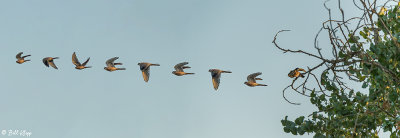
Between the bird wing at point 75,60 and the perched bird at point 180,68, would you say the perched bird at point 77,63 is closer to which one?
the bird wing at point 75,60

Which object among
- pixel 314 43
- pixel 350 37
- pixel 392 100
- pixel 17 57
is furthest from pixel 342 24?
pixel 17 57

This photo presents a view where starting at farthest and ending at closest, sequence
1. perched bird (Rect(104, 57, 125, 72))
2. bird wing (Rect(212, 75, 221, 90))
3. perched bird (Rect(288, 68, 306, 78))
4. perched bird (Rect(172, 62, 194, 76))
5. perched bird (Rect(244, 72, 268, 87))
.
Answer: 1. perched bird (Rect(104, 57, 125, 72))
2. perched bird (Rect(172, 62, 194, 76))
3. bird wing (Rect(212, 75, 221, 90))
4. perched bird (Rect(244, 72, 268, 87))
5. perched bird (Rect(288, 68, 306, 78))

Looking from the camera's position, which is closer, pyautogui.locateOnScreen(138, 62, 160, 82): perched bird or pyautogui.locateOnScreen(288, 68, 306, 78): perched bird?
pyautogui.locateOnScreen(288, 68, 306, 78): perched bird

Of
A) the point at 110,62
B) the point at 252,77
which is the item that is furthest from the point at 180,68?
the point at 110,62

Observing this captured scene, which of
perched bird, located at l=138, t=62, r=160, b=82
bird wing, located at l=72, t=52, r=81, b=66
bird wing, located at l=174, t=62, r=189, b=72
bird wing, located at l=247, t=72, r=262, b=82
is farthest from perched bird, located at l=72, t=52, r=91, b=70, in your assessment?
bird wing, located at l=247, t=72, r=262, b=82

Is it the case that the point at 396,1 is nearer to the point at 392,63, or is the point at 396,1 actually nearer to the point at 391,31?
the point at 391,31

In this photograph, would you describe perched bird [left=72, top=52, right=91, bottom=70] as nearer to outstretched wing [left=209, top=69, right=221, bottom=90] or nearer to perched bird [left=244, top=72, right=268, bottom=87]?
outstretched wing [left=209, top=69, right=221, bottom=90]

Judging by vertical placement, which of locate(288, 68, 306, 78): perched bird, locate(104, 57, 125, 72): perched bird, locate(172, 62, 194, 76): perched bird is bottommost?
locate(288, 68, 306, 78): perched bird

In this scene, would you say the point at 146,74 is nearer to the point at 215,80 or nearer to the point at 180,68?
the point at 180,68

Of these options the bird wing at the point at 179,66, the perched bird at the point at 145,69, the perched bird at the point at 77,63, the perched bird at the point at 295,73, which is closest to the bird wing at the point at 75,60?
the perched bird at the point at 77,63

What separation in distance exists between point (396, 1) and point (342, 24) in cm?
102

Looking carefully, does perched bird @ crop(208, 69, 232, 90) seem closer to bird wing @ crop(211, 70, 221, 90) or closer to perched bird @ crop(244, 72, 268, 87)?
bird wing @ crop(211, 70, 221, 90)

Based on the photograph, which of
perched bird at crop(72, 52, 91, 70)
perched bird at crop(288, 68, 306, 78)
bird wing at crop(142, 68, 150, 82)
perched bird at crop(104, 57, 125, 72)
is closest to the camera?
perched bird at crop(288, 68, 306, 78)

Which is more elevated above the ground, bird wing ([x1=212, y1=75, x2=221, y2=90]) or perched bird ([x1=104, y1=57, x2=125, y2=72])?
perched bird ([x1=104, y1=57, x2=125, y2=72])
